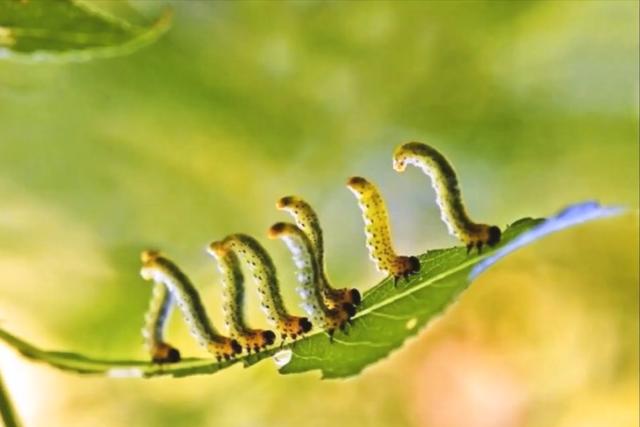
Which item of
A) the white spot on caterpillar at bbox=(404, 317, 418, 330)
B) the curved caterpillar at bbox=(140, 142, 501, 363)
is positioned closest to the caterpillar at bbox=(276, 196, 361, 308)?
the curved caterpillar at bbox=(140, 142, 501, 363)

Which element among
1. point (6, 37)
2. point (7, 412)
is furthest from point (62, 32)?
point (7, 412)

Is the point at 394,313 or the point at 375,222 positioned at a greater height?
the point at 375,222

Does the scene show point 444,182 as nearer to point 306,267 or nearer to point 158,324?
point 306,267

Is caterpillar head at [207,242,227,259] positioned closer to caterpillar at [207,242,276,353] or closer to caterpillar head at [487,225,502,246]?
caterpillar at [207,242,276,353]

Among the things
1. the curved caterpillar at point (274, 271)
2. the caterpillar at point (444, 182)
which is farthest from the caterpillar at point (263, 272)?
the caterpillar at point (444, 182)

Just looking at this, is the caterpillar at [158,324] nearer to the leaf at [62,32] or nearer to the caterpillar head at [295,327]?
the caterpillar head at [295,327]

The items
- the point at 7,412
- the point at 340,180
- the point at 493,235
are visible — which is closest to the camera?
the point at 7,412

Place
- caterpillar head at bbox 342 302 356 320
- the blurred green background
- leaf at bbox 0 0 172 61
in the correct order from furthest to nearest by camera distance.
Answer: the blurred green background < caterpillar head at bbox 342 302 356 320 < leaf at bbox 0 0 172 61
